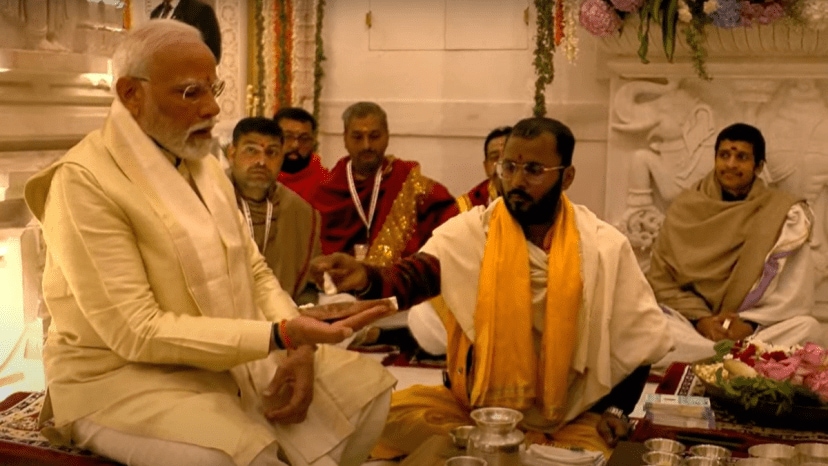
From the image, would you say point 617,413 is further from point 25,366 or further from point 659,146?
point 659,146

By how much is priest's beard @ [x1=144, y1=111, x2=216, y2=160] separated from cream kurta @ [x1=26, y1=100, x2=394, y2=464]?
0.05m

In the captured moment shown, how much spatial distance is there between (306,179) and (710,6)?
7.28 ft

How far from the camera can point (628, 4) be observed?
213 inches

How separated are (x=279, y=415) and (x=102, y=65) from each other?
6.87ft

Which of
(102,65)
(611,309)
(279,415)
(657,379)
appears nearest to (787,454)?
(611,309)

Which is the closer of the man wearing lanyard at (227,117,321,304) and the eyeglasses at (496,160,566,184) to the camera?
the eyeglasses at (496,160,566,184)

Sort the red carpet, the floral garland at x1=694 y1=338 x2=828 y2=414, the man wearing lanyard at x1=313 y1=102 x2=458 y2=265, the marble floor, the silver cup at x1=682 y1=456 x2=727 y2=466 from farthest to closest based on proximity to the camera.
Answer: the man wearing lanyard at x1=313 y1=102 x2=458 y2=265
the marble floor
the floral garland at x1=694 y1=338 x2=828 y2=414
the red carpet
the silver cup at x1=682 y1=456 x2=727 y2=466

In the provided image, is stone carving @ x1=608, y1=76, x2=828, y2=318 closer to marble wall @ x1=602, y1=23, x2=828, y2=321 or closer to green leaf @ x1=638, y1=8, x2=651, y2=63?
marble wall @ x1=602, y1=23, x2=828, y2=321

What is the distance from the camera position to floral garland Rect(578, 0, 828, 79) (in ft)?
17.0

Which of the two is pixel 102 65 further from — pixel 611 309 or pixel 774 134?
pixel 774 134

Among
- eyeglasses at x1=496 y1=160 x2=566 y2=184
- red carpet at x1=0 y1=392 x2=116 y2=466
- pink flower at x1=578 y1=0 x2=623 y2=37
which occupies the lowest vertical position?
red carpet at x1=0 y1=392 x2=116 y2=466

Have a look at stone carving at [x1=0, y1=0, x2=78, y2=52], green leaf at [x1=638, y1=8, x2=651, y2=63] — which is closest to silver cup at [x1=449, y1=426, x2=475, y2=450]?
stone carving at [x1=0, y1=0, x2=78, y2=52]

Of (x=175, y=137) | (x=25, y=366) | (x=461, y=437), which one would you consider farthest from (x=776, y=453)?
(x=25, y=366)

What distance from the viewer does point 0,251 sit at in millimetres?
4031
